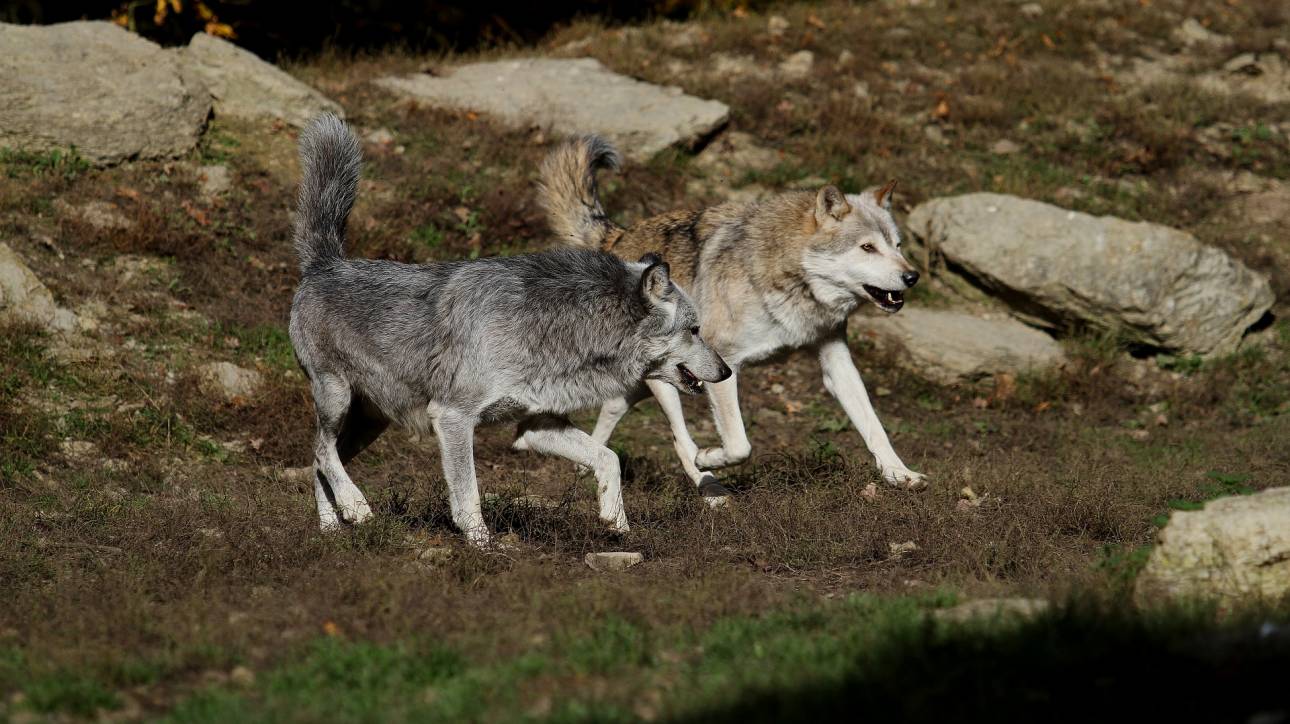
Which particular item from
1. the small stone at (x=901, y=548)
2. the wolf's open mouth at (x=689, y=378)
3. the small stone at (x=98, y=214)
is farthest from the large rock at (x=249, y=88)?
the small stone at (x=901, y=548)

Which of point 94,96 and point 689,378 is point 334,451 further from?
point 94,96

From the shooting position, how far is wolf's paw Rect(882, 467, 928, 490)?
27.0ft

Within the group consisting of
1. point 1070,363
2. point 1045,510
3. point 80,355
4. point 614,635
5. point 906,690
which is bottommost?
point 1070,363

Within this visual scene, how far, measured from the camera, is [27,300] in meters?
9.83

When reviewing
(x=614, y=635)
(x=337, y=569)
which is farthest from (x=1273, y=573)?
(x=337, y=569)

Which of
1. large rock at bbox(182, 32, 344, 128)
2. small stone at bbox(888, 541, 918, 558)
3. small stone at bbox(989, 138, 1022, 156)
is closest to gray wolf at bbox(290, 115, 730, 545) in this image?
small stone at bbox(888, 541, 918, 558)

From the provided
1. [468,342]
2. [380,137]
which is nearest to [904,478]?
[468,342]

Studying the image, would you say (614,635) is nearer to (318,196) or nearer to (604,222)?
(318,196)

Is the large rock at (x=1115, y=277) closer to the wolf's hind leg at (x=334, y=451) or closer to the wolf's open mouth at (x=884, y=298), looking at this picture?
the wolf's open mouth at (x=884, y=298)

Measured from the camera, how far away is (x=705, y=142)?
48.7ft

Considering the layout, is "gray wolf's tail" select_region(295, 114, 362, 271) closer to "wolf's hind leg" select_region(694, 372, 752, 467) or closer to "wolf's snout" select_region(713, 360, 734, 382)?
"wolf's snout" select_region(713, 360, 734, 382)

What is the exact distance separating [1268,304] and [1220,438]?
9.05 feet

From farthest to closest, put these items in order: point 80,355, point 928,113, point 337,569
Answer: point 928,113 < point 80,355 < point 337,569

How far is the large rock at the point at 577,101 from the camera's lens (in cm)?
1444
